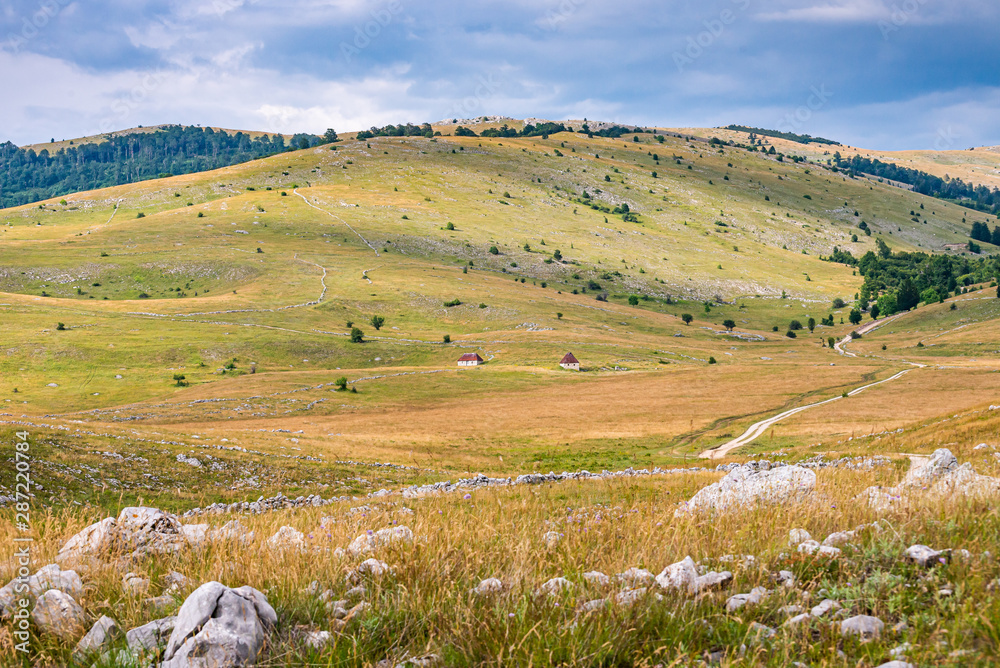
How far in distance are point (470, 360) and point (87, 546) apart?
102 meters

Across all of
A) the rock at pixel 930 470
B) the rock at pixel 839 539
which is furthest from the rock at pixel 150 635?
the rock at pixel 930 470

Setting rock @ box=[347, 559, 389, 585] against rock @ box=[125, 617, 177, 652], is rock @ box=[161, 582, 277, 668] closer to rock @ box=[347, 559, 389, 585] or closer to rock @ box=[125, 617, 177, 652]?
rock @ box=[125, 617, 177, 652]

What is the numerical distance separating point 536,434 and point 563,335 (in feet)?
234

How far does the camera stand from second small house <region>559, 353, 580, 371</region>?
10638 cm

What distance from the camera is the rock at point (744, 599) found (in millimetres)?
5242

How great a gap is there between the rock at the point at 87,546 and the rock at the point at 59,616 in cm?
85

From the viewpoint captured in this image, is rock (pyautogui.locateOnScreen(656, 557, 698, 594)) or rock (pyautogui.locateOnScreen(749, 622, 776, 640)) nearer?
rock (pyautogui.locateOnScreen(749, 622, 776, 640))

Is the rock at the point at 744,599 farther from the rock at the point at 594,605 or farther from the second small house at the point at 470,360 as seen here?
the second small house at the point at 470,360

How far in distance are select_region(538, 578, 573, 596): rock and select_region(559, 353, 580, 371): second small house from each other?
100578 millimetres

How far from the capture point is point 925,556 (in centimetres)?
557

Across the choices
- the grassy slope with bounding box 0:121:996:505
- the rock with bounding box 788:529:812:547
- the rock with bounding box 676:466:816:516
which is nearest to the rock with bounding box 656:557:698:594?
the rock with bounding box 788:529:812:547

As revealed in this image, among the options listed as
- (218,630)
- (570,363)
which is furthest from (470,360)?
(218,630)

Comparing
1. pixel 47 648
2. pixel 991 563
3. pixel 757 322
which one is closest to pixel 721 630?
pixel 991 563

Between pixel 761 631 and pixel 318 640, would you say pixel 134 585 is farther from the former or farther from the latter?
pixel 761 631
